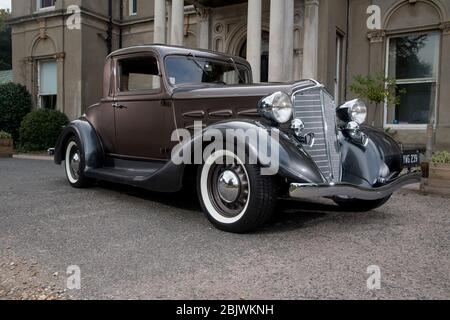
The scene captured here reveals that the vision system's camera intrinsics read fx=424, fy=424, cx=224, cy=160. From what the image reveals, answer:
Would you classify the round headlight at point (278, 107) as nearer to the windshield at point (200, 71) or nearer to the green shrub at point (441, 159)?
the windshield at point (200, 71)

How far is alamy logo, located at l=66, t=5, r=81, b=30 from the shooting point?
14.6 m

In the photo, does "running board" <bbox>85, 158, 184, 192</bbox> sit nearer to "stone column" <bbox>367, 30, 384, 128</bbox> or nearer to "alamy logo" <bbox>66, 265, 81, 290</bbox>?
"alamy logo" <bbox>66, 265, 81, 290</bbox>

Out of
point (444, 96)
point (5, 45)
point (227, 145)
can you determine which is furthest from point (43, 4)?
point (5, 45)

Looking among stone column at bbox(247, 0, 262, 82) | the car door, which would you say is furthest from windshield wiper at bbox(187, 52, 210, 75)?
stone column at bbox(247, 0, 262, 82)

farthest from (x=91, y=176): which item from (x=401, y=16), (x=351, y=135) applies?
(x=401, y=16)

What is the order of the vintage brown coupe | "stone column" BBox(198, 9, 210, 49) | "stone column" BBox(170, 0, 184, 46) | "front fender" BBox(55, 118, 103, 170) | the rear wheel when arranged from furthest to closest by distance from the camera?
"stone column" BBox(198, 9, 210, 49) < "stone column" BBox(170, 0, 184, 46) < the rear wheel < "front fender" BBox(55, 118, 103, 170) < the vintage brown coupe

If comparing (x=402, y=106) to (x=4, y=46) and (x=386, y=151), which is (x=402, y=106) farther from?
(x=4, y=46)

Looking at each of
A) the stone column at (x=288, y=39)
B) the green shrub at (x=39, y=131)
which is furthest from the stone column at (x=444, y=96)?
the green shrub at (x=39, y=131)

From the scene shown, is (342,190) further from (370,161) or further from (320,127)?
(370,161)

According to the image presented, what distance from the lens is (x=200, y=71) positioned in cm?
493

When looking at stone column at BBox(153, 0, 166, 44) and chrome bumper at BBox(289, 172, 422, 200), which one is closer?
chrome bumper at BBox(289, 172, 422, 200)

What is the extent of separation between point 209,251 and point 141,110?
2.33 metres

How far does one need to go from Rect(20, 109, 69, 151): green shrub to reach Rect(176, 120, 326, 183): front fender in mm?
10972

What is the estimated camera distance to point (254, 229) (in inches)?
138
